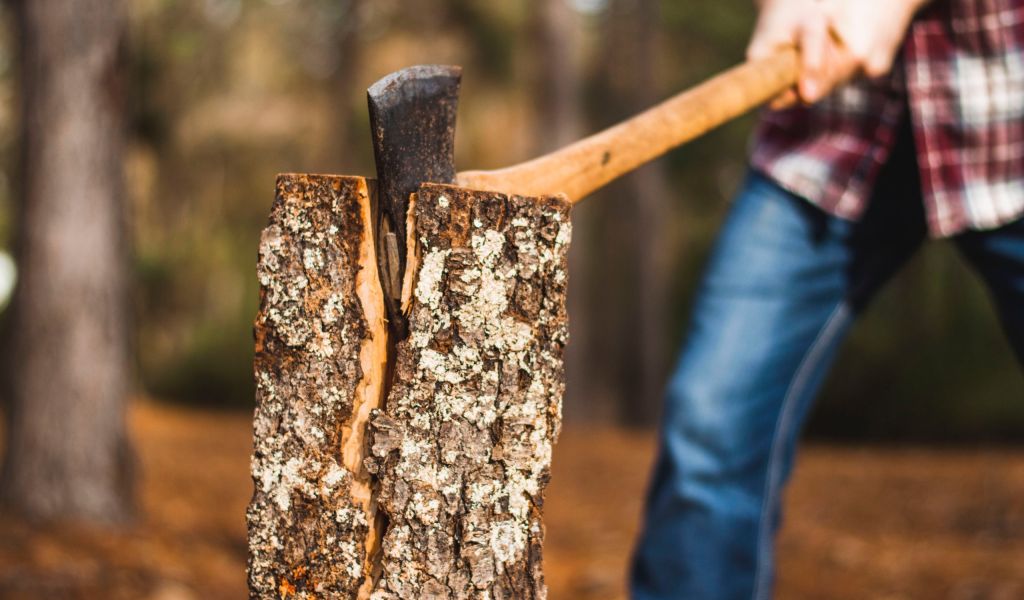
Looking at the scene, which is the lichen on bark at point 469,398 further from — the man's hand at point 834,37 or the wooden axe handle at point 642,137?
the man's hand at point 834,37

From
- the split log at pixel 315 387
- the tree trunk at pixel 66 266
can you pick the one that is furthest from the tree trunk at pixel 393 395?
the tree trunk at pixel 66 266

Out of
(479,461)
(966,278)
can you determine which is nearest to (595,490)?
(479,461)

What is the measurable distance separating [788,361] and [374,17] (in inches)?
466

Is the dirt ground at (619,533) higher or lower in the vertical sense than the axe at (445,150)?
lower

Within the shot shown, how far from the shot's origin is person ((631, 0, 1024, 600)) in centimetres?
172

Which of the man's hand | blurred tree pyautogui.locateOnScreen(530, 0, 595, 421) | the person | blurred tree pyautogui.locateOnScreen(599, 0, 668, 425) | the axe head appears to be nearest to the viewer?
the axe head

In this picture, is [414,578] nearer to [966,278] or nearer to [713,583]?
[713,583]

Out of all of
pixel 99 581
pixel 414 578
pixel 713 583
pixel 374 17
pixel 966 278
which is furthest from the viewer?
pixel 374 17

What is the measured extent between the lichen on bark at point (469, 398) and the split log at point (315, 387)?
45mm

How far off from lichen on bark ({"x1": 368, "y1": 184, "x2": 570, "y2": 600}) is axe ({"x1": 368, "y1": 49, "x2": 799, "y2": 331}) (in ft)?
0.16

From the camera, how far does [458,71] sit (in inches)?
49.9

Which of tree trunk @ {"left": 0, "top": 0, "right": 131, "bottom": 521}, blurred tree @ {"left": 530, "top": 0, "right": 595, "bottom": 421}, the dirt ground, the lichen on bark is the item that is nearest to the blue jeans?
the lichen on bark

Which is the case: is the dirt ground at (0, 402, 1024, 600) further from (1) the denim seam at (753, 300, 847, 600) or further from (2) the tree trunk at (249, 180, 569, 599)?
(2) the tree trunk at (249, 180, 569, 599)

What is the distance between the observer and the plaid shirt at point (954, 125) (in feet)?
5.66
